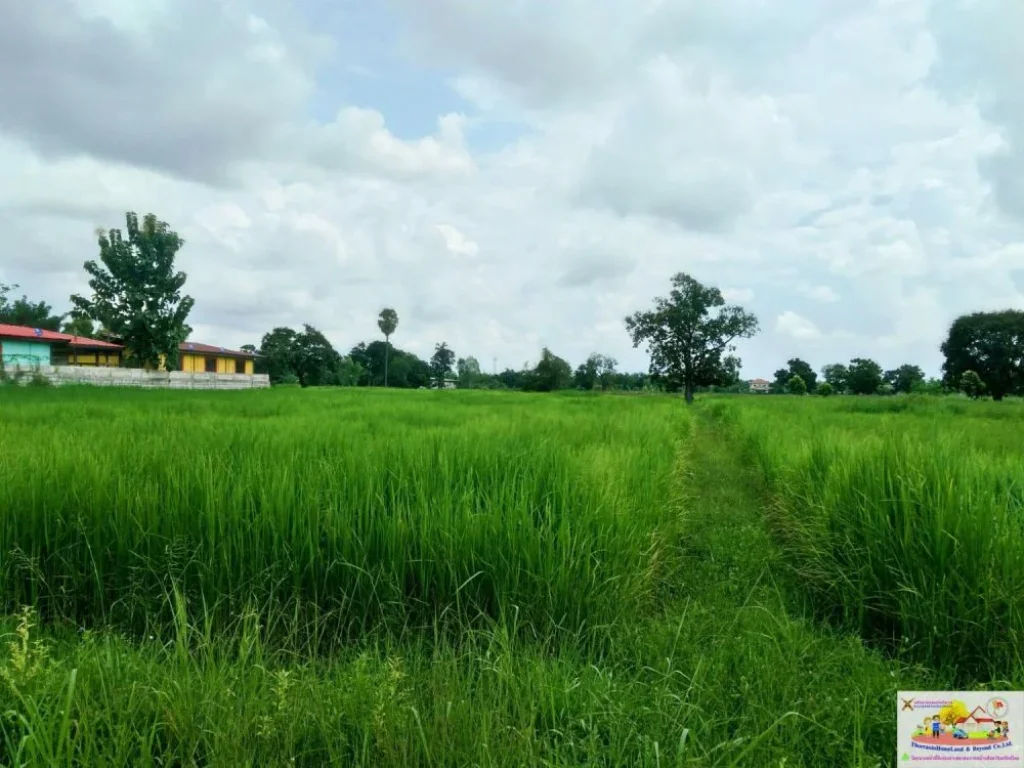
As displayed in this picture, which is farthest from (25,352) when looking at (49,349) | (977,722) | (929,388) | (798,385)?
(929,388)

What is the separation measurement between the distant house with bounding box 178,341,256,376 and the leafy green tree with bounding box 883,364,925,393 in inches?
2972

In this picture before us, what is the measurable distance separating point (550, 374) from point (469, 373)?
22.8 meters

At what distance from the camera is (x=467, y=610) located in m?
2.37

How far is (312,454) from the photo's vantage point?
3.70 metres

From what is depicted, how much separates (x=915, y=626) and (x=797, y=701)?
109 centimetres

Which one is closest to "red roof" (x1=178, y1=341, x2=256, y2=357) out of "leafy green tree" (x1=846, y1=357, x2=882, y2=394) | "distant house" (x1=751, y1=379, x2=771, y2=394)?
"leafy green tree" (x1=846, y1=357, x2=882, y2=394)

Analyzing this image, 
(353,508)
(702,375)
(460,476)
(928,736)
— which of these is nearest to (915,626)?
(928,736)

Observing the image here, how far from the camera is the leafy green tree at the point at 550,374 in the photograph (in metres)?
55.0

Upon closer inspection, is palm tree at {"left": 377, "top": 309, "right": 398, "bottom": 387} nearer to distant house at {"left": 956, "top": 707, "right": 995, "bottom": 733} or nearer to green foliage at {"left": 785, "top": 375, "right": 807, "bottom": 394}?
green foliage at {"left": 785, "top": 375, "right": 807, "bottom": 394}

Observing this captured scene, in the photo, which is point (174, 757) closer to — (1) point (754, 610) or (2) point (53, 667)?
(2) point (53, 667)

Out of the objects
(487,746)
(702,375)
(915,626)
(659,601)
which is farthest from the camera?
(702,375)

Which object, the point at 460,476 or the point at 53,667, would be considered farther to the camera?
the point at 460,476

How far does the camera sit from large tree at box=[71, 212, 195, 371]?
29969mm

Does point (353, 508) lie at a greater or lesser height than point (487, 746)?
greater
